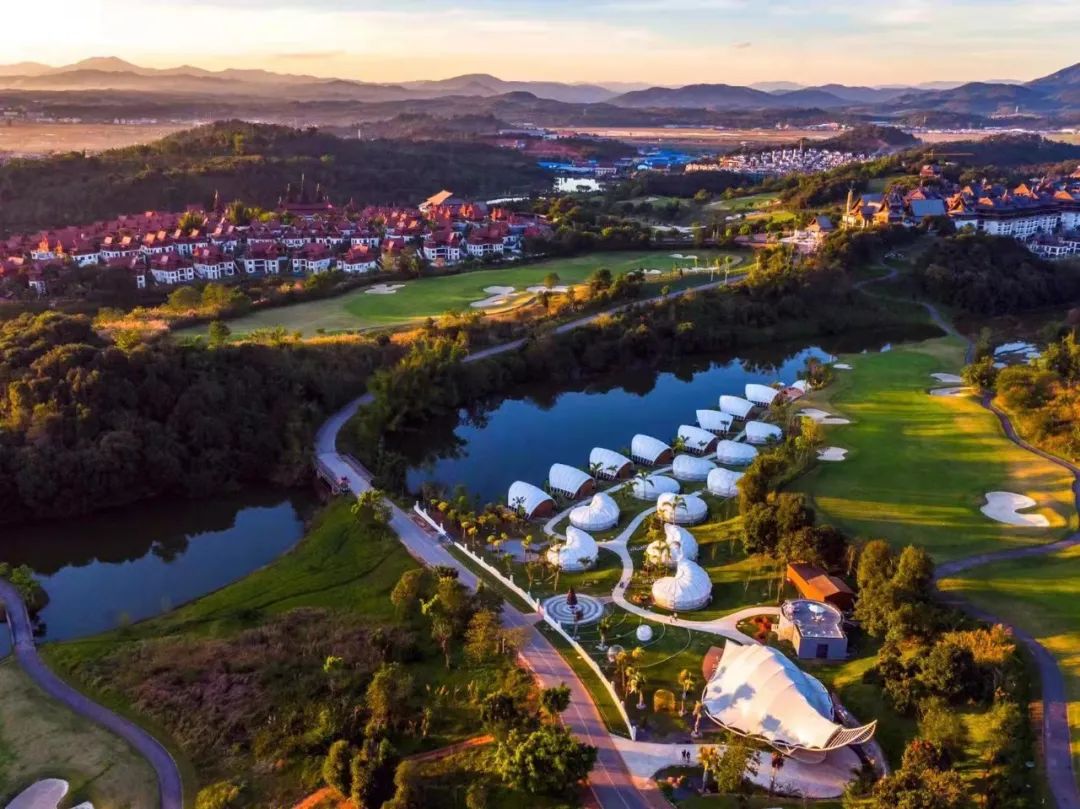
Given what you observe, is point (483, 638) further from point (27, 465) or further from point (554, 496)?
point (27, 465)

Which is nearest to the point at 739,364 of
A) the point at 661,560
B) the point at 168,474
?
the point at 661,560

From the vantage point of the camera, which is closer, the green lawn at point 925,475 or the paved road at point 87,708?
the paved road at point 87,708

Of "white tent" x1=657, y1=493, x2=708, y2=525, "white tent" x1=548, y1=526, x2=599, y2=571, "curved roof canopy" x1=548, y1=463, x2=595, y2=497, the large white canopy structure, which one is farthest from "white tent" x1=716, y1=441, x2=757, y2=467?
the large white canopy structure

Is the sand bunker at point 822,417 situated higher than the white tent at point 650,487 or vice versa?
the sand bunker at point 822,417

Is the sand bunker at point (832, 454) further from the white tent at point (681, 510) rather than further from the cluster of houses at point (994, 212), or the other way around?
the cluster of houses at point (994, 212)

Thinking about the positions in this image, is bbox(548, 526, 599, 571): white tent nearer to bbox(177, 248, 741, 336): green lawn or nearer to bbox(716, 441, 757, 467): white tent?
bbox(716, 441, 757, 467): white tent

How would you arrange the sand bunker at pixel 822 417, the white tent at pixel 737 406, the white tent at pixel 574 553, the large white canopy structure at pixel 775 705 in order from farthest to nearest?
the white tent at pixel 737 406 → the sand bunker at pixel 822 417 → the white tent at pixel 574 553 → the large white canopy structure at pixel 775 705

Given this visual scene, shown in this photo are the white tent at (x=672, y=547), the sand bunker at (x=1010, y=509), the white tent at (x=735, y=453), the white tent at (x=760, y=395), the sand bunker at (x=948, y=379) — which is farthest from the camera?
the sand bunker at (x=948, y=379)

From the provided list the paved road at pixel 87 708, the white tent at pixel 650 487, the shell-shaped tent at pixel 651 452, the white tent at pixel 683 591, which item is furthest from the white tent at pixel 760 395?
the paved road at pixel 87 708
